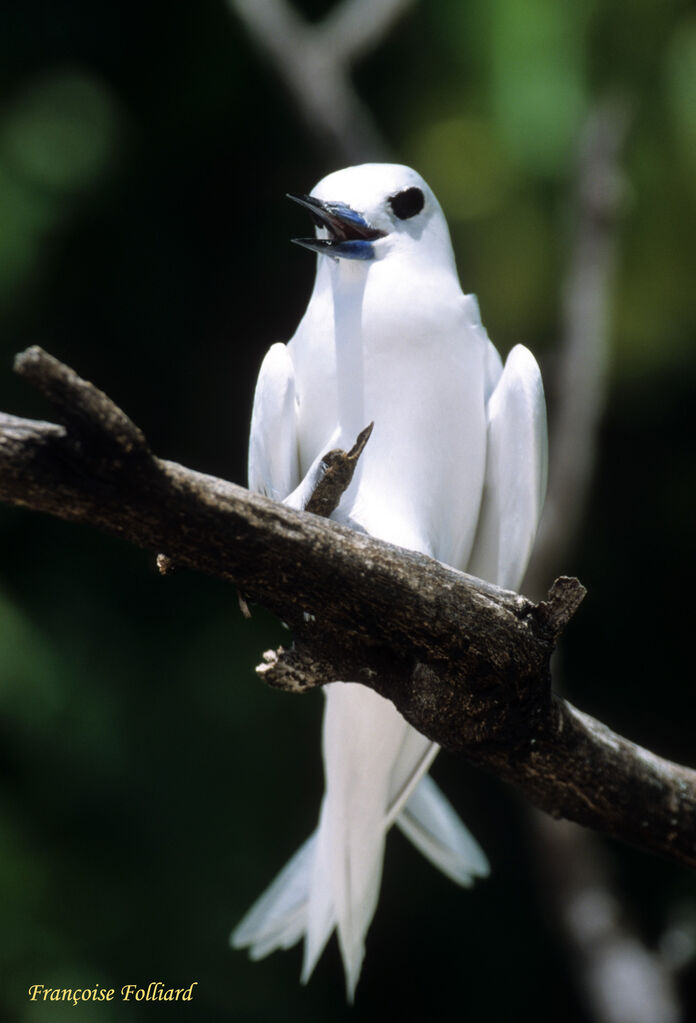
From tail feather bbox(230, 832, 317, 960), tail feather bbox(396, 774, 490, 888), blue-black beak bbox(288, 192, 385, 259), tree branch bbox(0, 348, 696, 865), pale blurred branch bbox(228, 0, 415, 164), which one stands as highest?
pale blurred branch bbox(228, 0, 415, 164)

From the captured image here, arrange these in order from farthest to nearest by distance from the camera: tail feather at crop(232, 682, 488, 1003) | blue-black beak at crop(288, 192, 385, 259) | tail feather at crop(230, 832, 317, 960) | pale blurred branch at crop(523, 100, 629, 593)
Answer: pale blurred branch at crop(523, 100, 629, 593), tail feather at crop(230, 832, 317, 960), tail feather at crop(232, 682, 488, 1003), blue-black beak at crop(288, 192, 385, 259)

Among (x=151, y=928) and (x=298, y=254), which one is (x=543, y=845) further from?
(x=298, y=254)

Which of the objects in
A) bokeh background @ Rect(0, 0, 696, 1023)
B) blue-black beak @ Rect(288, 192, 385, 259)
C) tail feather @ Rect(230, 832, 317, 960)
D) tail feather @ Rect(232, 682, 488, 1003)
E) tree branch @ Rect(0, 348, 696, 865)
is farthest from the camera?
bokeh background @ Rect(0, 0, 696, 1023)

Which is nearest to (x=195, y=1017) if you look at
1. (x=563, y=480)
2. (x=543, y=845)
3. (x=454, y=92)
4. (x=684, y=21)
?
(x=543, y=845)

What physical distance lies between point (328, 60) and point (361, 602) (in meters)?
1.70

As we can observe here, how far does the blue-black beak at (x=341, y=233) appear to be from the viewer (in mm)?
1073

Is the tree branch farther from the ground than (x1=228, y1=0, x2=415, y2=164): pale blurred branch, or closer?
closer

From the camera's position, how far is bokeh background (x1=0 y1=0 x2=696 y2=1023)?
6.21 ft

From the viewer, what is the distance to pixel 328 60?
89.3 inches

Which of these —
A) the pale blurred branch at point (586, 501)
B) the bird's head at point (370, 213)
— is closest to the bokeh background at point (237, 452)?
the pale blurred branch at point (586, 501)

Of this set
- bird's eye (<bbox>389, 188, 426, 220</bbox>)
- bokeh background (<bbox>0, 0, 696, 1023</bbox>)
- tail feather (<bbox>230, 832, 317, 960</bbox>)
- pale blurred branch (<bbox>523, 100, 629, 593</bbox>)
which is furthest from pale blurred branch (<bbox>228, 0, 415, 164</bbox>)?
tail feather (<bbox>230, 832, 317, 960</bbox>)

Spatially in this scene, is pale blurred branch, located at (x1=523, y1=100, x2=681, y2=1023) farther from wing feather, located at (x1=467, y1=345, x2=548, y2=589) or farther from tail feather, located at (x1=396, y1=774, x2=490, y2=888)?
wing feather, located at (x1=467, y1=345, x2=548, y2=589)

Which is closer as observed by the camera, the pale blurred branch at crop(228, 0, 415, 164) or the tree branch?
the tree branch

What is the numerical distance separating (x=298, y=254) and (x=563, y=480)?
72 cm
